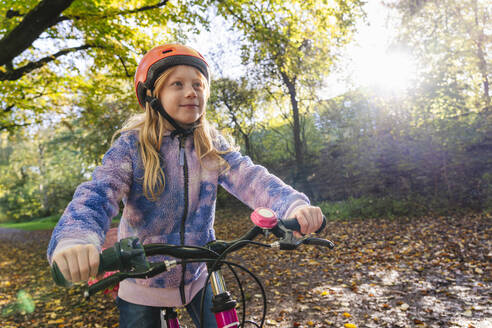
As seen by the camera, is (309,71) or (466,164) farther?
(309,71)

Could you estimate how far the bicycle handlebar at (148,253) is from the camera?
38.6 inches

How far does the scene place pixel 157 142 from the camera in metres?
1.76

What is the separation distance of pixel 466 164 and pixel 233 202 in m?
Answer: 10.1

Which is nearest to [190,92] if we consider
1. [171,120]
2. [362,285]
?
[171,120]

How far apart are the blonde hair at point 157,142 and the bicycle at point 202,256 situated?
1.67 ft

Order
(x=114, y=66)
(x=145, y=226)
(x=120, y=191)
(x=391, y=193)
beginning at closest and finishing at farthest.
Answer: (x=120, y=191)
(x=145, y=226)
(x=114, y=66)
(x=391, y=193)

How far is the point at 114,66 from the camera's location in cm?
1023

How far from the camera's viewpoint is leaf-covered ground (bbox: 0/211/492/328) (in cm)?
459

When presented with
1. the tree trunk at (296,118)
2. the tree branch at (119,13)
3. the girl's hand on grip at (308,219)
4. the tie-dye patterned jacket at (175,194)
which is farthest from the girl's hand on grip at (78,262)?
the tree trunk at (296,118)

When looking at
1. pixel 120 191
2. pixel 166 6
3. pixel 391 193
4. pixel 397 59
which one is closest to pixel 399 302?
pixel 120 191

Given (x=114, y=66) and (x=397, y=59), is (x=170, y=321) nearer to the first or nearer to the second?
(x=114, y=66)

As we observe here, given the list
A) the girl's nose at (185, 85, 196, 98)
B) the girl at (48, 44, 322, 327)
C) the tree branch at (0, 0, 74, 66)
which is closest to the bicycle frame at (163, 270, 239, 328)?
the girl at (48, 44, 322, 327)

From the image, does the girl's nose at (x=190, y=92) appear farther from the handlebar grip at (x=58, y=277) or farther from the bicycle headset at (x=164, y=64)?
the handlebar grip at (x=58, y=277)

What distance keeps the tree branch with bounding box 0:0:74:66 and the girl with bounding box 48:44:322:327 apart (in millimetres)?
6000
